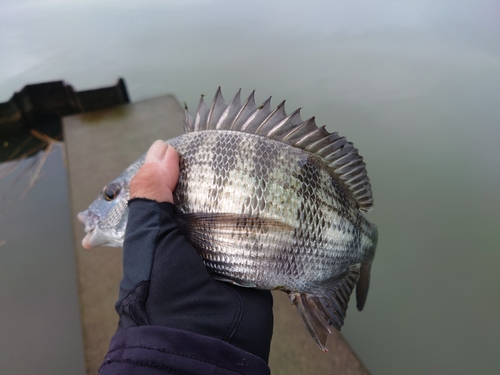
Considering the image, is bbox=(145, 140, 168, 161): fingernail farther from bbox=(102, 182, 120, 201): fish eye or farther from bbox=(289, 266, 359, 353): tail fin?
bbox=(289, 266, 359, 353): tail fin

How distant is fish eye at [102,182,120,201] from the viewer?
954 mm

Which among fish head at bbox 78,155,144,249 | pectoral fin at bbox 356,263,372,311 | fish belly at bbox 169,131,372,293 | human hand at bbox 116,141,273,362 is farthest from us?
pectoral fin at bbox 356,263,372,311

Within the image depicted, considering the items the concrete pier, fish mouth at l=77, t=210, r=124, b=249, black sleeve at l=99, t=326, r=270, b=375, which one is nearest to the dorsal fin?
fish mouth at l=77, t=210, r=124, b=249

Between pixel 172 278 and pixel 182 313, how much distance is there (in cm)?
9

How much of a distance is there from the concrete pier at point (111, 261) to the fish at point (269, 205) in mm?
470

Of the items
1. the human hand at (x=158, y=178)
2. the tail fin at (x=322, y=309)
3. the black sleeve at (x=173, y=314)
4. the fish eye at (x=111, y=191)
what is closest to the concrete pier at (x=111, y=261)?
the tail fin at (x=322, y=309)

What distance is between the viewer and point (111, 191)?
954 mm

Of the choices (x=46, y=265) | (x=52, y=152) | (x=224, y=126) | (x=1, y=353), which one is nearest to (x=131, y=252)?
(x=224, y=126)

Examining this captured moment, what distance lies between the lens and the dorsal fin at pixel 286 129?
0.90 metres

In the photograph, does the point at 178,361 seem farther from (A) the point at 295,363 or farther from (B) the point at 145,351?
(A) the point at 295,363

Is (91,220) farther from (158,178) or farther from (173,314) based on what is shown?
(173,314)

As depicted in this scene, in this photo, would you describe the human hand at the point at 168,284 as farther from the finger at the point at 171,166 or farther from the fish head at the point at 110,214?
the fish head at the point at 110,214

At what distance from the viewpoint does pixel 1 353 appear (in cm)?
168

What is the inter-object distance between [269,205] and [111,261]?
4.10 ft
